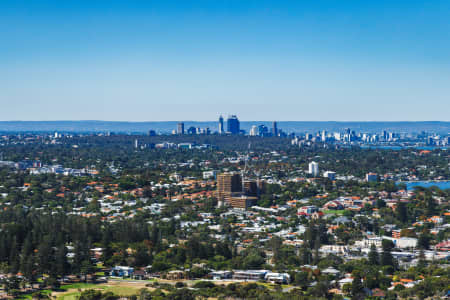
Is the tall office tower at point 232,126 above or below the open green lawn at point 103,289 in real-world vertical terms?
above

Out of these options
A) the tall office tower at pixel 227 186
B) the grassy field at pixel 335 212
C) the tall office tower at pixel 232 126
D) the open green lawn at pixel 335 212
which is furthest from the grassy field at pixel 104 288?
the tall office tower at pixel 232 126

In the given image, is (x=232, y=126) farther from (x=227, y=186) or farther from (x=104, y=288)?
(x=104, y=288)

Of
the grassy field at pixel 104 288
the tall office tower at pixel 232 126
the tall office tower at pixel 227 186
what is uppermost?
the tall office tower at pixel 232 126

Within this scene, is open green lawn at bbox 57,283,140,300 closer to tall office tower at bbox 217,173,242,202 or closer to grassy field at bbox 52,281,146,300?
grassy field at bbox 52,281,146,300

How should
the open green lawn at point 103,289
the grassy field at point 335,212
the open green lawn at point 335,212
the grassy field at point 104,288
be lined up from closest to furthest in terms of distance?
the open green lawn at point 103,289 < the grassy field at point 104,288 < the grassy field at point 335,212 < the open green lawn at point 335,212

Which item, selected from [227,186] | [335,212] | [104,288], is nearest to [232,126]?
[227,186]

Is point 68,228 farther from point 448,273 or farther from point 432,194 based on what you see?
point 432,194

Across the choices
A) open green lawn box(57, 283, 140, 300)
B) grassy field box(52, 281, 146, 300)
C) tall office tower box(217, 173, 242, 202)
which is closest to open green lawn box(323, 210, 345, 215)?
tall office tower box(217, 173, 242, 202)

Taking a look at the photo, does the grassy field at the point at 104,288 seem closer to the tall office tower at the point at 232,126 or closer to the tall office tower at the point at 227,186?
the tall office tower at the point at 227,186

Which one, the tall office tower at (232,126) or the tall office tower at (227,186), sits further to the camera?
the tall office tower at (232,126)
